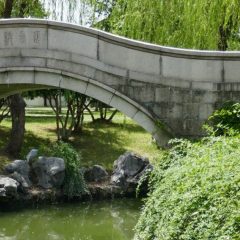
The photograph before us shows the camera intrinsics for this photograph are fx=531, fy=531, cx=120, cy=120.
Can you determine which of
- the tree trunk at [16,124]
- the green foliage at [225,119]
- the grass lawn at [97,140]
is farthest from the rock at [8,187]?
the green foliage at [225,119]

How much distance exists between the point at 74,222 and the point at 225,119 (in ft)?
13.4

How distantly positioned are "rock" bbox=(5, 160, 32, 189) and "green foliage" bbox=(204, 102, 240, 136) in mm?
4819

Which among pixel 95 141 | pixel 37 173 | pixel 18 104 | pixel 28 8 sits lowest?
pixel 37 173

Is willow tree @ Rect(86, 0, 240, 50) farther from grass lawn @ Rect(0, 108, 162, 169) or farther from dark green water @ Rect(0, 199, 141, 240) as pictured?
dark green water @ Rect(0, 199, 141, 240)

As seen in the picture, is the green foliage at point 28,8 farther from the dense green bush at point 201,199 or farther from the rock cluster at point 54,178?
the dense green bush at point 201,199

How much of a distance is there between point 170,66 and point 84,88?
1218mm

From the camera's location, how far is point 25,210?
10164mm

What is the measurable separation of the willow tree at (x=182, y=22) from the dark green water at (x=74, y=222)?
350 centimetres

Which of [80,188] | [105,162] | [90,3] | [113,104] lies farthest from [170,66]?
[105,162]

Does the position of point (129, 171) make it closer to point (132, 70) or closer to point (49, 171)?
point (49, 171)

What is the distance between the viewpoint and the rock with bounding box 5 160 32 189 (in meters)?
10.6

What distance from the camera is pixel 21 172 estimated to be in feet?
36.1

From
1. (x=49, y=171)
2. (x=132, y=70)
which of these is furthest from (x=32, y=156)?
(x=132, y=70)

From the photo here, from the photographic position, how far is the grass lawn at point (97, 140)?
1451cm
